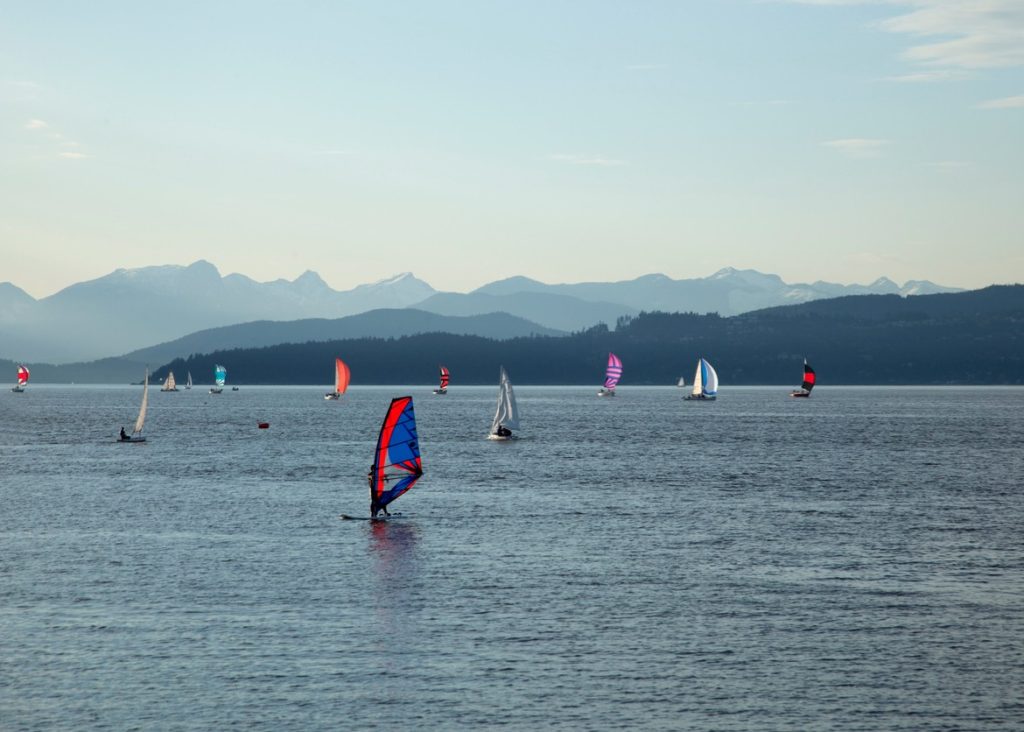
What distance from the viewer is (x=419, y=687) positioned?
38594 millimetres

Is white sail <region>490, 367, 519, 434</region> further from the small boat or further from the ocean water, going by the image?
the small boat

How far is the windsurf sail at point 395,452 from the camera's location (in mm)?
76625

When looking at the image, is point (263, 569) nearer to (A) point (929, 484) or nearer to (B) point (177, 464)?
(A) point (929, 484)

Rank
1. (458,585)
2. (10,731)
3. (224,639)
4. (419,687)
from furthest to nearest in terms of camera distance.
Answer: (458,585)
(224,639)
(419,687)
(10,731)

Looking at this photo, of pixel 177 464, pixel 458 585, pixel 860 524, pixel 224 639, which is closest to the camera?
pixel 224 639

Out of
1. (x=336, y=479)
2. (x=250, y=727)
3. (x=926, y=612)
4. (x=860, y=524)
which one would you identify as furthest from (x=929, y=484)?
(x=250, y=727)

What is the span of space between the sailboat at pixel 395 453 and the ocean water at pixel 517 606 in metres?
2.40

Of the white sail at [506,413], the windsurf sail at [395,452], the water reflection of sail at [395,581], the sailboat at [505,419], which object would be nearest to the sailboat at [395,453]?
the windsurf sail at [395,452]

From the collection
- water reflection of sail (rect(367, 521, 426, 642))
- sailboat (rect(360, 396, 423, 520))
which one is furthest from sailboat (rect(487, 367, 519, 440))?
water reflection of sail (rect(367, 521, 426, 642))

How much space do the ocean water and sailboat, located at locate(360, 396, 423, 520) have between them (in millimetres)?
2398

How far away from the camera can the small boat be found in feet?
251

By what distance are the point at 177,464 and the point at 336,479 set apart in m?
23.4

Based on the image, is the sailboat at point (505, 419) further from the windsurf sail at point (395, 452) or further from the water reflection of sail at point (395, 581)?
the water reflection of sail at point (395, 581)

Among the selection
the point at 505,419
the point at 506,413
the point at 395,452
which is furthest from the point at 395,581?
the point at 506,413
